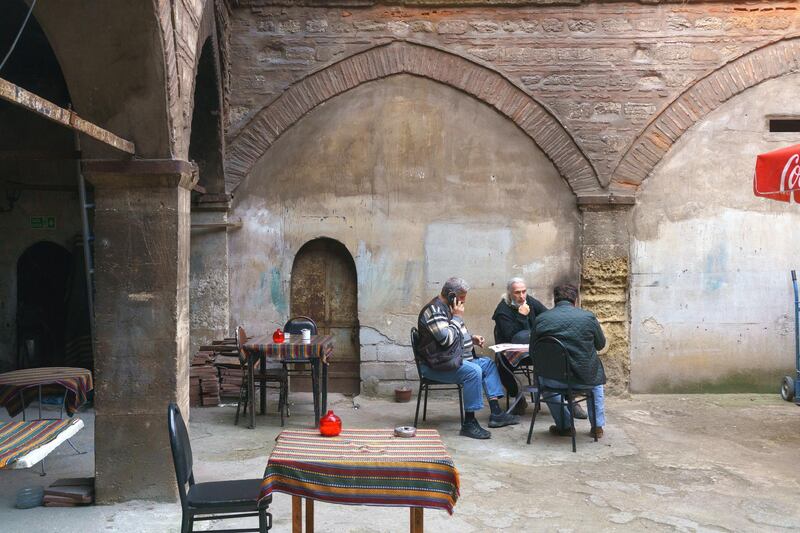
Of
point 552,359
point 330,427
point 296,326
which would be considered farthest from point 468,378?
point 330,427

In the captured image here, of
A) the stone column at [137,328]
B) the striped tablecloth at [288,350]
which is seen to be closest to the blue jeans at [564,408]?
the striped tablecloth at [288,350]

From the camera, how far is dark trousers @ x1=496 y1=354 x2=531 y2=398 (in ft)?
26.6

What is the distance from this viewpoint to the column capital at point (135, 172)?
17.1 ft

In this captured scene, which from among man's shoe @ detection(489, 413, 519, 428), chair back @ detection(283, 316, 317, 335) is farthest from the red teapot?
chair back @ detection(283, 316, 317, 335)

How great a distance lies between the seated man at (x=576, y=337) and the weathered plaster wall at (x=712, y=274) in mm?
2555

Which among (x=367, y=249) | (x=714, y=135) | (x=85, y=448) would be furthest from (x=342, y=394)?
(x=714, y=135)

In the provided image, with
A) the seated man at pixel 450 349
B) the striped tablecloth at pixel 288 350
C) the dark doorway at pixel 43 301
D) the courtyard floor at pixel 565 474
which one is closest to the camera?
the courtyard floor at pixel 565 474

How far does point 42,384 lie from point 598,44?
676 cm

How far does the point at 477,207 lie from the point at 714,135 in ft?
9.28

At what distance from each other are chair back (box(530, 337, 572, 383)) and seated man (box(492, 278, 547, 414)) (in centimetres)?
107

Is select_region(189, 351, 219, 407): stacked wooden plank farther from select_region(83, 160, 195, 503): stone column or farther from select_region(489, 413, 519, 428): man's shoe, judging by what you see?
select_region(83, 160, 195, 503): stone column

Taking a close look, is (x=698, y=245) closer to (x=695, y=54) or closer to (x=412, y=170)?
(x=695, y=54)

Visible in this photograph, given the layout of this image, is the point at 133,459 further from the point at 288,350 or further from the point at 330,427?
the point at 288,350

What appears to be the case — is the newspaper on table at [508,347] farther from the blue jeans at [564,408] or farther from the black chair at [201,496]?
the black chair at [201,496]
